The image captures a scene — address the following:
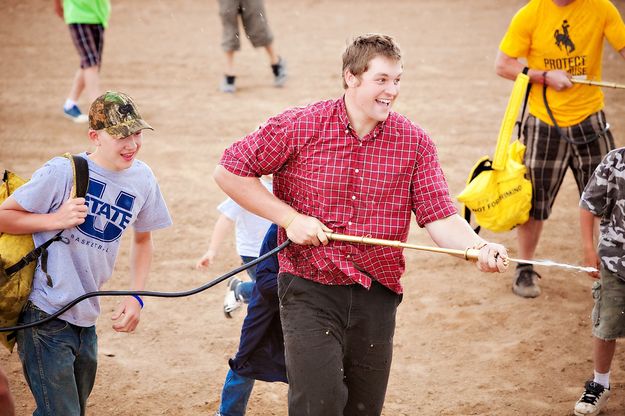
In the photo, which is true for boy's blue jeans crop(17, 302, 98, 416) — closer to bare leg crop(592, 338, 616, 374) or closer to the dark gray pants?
the dark gray pants

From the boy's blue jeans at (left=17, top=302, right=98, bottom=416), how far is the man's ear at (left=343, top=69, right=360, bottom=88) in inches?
63.2

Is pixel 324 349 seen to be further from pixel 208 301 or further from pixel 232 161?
pixel 208 301

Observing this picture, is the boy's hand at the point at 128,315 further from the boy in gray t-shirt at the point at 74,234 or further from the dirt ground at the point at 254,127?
the dirt ground at the point at 254,127

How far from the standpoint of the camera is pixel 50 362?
139 inches

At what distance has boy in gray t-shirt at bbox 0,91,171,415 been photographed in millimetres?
3502

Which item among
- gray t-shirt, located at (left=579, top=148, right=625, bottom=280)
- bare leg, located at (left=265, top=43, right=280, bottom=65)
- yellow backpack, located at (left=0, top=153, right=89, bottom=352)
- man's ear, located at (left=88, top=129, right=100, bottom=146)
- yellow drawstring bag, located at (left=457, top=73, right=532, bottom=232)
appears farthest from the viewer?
bare leg, located at (left=265, top=43, right=280, bottom=65)

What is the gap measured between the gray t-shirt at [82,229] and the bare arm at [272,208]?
0.48 metres

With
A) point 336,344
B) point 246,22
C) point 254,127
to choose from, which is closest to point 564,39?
point 336,344

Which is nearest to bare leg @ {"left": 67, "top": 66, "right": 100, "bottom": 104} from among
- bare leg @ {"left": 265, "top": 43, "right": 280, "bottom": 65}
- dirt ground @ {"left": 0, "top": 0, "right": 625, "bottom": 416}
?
dirt ground @ {"left": 0, "top": 0, "right": 625, "bottom": 416}

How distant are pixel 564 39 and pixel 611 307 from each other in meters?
2.30

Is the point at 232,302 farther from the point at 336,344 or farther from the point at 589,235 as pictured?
the point at 589,235

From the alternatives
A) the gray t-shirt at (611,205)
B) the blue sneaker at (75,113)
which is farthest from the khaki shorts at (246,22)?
the gray t-shirt at (611,205)

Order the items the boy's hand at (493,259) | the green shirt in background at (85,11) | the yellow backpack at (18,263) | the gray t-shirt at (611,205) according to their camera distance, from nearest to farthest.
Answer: the boy's hand at (493,259)
the yellow backpack at (18,263)
the gray t-shirt at (611,205)
the green shirt in background at (85,11)

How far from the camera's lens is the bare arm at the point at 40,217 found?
136 inches
